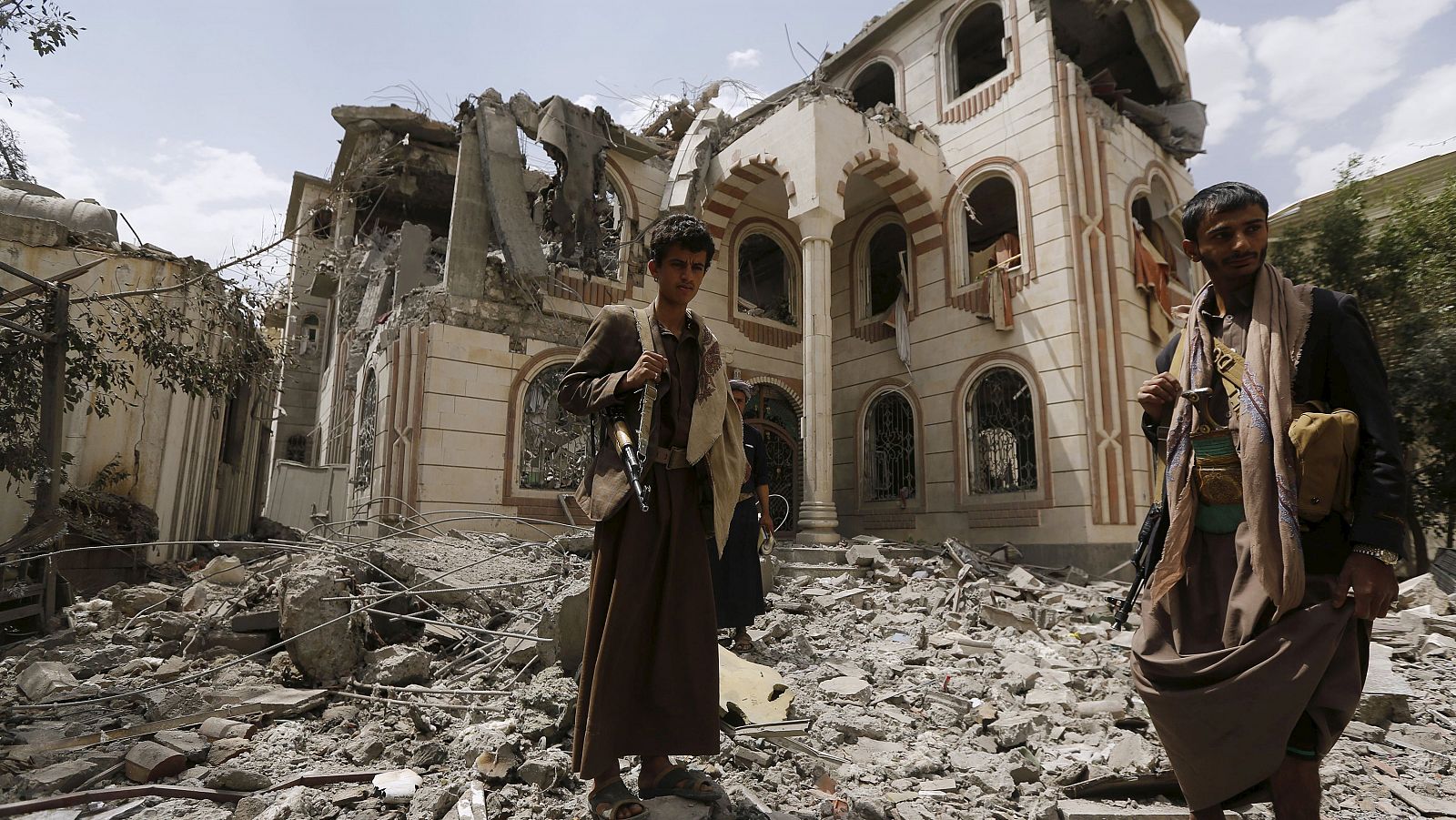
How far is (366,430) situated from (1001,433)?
10157 mm

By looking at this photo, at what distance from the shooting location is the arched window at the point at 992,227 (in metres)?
11.3

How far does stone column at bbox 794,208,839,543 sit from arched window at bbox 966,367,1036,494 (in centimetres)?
275

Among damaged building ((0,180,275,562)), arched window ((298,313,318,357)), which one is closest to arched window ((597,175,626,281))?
damaged building ((0,180,275,562))

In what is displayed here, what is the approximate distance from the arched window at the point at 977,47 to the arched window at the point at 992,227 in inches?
71.2

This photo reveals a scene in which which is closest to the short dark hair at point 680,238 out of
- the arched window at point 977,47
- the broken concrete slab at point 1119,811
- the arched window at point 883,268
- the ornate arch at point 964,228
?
the broken concrete slab at point 1119,811

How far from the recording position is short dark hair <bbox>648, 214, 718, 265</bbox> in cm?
239

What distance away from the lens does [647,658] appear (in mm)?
2242

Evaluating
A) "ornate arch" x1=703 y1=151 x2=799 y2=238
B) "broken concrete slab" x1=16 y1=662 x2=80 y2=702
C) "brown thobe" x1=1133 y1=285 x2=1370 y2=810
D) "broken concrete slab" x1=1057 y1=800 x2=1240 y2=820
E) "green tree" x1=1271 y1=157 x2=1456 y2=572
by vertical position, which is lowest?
"broken concrete slab" x1=1057 y1=800 x2=1240 y2=820

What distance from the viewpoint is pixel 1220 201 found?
1.94 m

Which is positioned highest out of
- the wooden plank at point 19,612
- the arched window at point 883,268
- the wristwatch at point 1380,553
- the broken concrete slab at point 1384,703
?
the arched window at point 883,268

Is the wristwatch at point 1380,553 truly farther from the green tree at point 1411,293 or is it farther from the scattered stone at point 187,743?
the green tree at point 1411,293

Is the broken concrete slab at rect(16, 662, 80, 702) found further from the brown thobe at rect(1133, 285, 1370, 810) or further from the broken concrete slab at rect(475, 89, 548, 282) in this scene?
the broken concrete slab at rect(475, 89, 548, 282)

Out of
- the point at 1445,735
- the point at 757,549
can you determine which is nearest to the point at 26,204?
the point at 757,549

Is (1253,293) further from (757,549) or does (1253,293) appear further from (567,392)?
(757,549)
